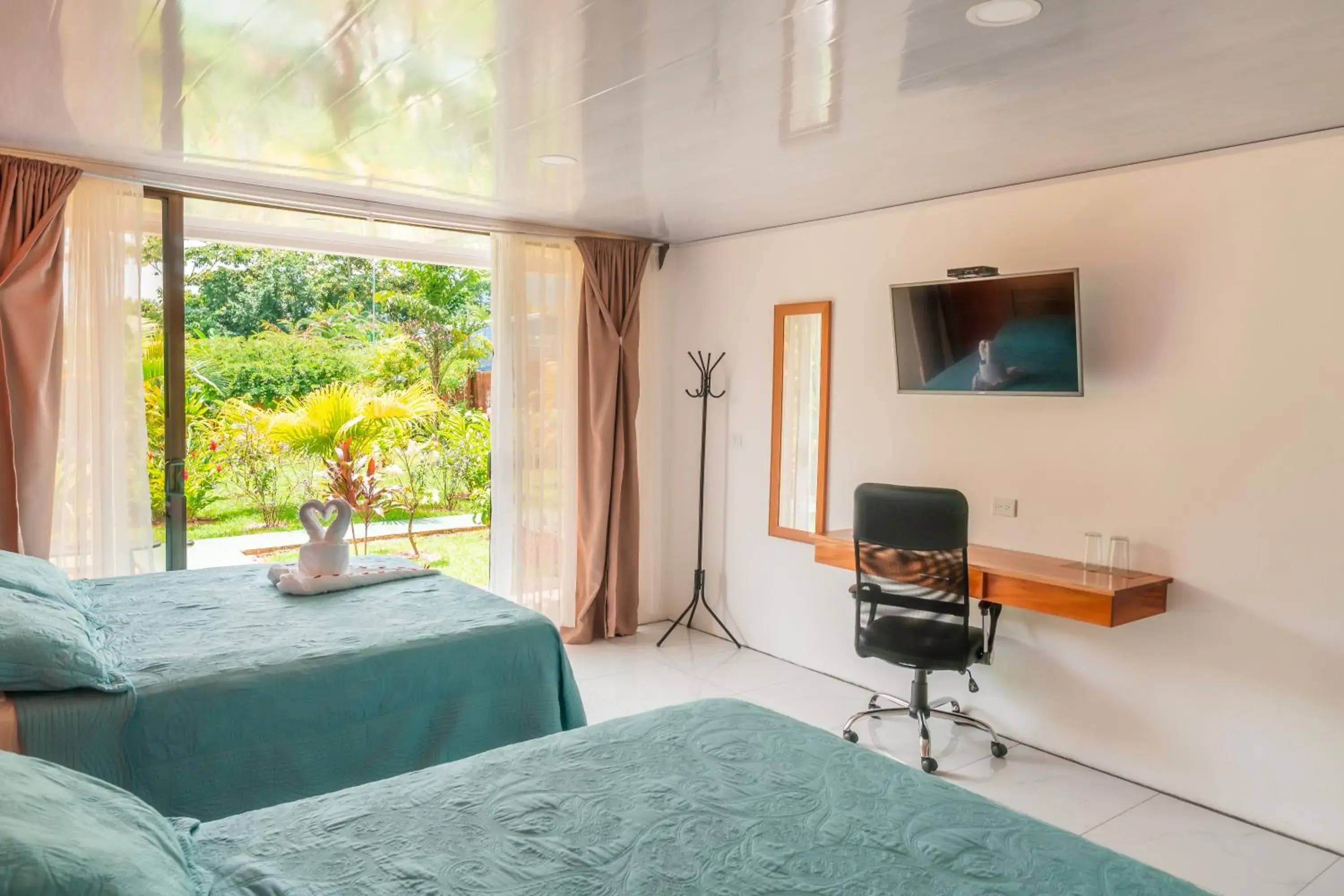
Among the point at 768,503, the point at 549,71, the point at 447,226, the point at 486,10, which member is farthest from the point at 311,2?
the point at 768,503

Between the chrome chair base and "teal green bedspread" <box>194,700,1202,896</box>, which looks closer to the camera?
"teal green bedspread" <box>194,700,1202,896</box>

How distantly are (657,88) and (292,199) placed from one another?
2311 mm

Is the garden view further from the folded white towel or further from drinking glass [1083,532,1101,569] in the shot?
drinking glass [1083,532,1101,569]

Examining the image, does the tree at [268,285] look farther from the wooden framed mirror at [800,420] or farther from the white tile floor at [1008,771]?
the white tile floor at [1008,771]

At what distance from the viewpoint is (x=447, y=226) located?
4.71 meters

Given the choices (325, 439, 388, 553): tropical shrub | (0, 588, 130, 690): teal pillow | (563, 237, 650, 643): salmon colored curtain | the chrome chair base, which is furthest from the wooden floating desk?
(325, 439, 388, 553): tropical shrub

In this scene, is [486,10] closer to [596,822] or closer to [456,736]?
[596,822]

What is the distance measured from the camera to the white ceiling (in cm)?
210

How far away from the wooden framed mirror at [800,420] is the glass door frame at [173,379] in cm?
290

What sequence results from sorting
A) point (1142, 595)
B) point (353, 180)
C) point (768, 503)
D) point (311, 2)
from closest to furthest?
point (311, 2) → point (1142, 595) → point (353, 180) → point (768, 503)

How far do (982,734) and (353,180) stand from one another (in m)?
3.62

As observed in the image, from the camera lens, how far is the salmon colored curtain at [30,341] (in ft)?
11.3

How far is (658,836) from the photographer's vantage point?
169 centimetres

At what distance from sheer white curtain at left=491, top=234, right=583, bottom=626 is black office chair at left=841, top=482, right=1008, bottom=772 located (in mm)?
1948
